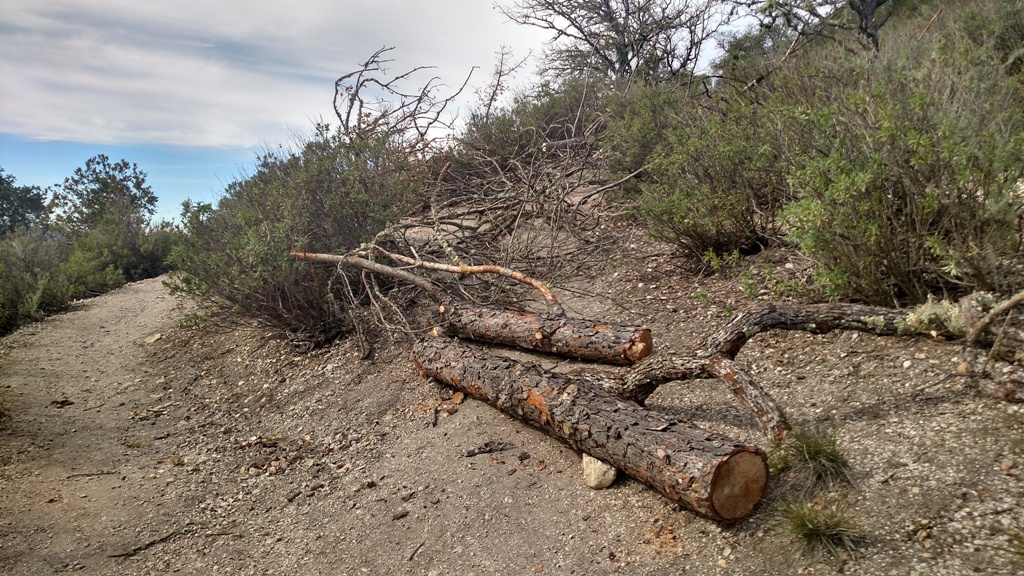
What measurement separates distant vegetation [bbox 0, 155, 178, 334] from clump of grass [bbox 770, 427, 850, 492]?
6505 millimetres

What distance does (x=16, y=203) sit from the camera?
18.0 m

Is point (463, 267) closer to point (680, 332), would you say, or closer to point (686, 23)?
point (680, 332)

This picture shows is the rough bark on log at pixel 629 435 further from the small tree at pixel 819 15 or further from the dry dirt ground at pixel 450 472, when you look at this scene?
the small tree at pixel 819 15

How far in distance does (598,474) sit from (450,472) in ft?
3.10

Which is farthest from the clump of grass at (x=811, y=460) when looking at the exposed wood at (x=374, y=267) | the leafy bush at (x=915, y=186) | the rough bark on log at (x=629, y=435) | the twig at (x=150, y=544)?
the exposed wood at (x=374, y=267)

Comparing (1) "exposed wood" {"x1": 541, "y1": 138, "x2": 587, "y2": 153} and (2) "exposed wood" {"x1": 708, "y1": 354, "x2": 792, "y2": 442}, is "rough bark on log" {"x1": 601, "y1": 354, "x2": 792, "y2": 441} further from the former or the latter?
(1) "exposed wood" {"x1": 541, "y1": 138, "x2": 587, "y2": 153}

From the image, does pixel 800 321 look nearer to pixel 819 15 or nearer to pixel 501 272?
pixel 501 272

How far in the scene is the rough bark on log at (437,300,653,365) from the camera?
14.8ft

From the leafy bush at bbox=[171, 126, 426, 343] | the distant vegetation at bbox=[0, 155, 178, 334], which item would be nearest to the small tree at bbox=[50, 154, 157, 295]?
the distant vegetation at bbox=[0, 155, 178, 334]

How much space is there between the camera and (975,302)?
128 inches

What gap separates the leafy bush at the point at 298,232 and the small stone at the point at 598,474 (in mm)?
3299

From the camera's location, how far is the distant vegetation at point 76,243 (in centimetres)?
922

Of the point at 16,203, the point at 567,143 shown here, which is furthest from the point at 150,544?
the point at 16,203

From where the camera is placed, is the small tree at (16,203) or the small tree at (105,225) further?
the small tree at (16,203)
